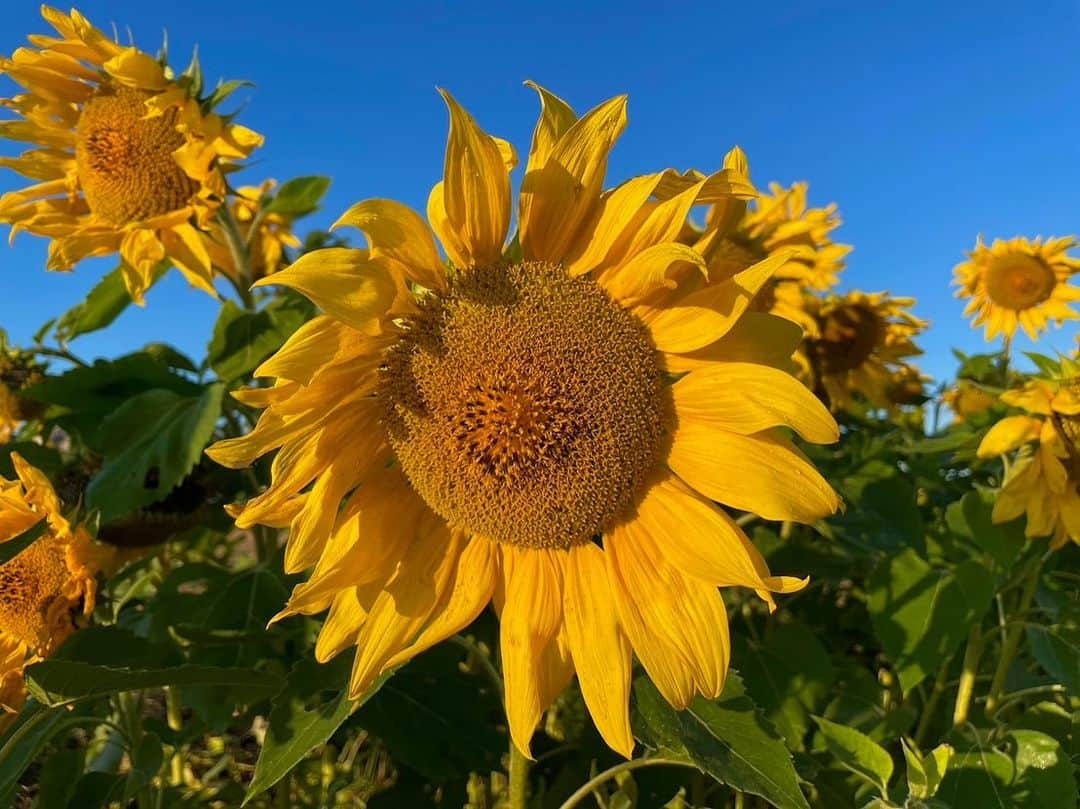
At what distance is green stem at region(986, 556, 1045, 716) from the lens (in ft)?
8.00

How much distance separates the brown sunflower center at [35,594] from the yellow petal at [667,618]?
143 centimetres

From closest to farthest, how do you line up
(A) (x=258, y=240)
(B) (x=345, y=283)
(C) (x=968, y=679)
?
(B) (x=345, y=283)
(C) (x=968, y=679)
(A) (x=258, y=240)

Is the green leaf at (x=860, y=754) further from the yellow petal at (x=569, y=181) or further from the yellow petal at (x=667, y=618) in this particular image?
the yellow petal at (x=569, y=181)

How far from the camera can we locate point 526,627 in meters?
1.66

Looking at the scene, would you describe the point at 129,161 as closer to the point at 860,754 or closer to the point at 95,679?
the point at 95,679

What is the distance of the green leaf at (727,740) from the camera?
151 cm

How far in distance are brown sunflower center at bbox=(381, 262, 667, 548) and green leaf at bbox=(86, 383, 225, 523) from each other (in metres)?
0.99

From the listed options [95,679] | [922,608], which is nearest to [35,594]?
[95,679]

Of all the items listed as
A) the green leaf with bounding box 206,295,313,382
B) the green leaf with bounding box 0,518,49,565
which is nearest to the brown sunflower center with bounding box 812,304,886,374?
the green leaf with bounding box 206,295,313,382

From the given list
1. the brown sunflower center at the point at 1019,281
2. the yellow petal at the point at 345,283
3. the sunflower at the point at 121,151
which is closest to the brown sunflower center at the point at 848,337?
the brown sunflower center at the point at 1019,281

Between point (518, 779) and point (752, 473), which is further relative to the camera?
point (518, 779)

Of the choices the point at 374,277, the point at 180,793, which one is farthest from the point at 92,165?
the point at 180,793

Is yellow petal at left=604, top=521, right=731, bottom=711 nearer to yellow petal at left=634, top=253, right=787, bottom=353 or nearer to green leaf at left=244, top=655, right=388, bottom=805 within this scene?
yellow petal at left=634, top=253, right=787, bottom=353

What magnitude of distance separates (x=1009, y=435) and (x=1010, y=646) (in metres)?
0.62
